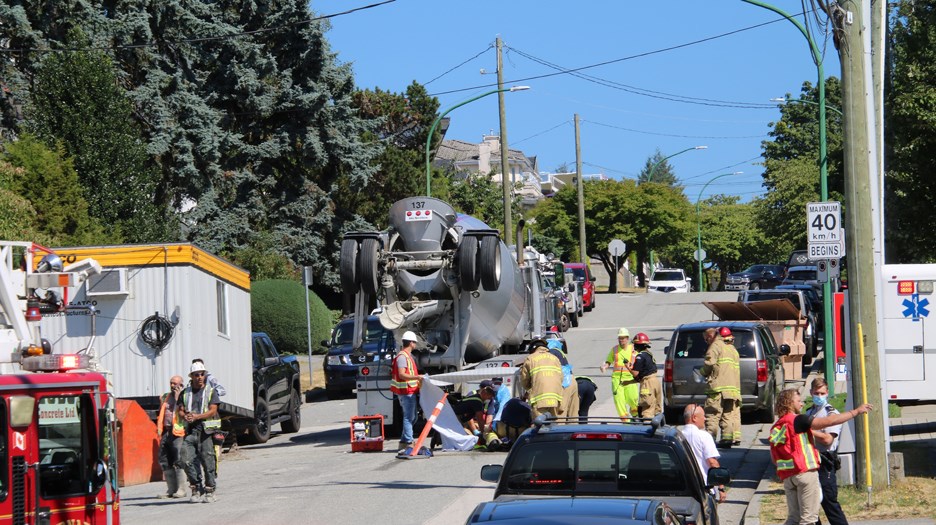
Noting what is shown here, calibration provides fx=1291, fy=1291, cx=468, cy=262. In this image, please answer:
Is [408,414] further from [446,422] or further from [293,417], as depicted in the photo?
[293,417]

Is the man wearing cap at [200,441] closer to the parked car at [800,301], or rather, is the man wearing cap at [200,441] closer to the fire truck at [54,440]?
the fire truck at [54,440]

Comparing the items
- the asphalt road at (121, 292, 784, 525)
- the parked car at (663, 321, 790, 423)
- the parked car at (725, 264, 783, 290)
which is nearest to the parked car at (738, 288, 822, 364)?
the asphalt road at (121, 292, 784, 525)

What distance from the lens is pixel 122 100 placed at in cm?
3309

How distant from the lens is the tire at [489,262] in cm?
1866

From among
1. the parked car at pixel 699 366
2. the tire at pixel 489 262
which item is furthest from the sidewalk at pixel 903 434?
the tire at pixel 489 262

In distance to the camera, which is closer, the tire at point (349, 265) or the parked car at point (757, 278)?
the tire at point (349, 265)

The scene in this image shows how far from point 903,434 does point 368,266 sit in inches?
324

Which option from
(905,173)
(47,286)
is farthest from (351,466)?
(905,173)

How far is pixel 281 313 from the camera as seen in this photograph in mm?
36281

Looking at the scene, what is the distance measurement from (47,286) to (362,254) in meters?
7.36

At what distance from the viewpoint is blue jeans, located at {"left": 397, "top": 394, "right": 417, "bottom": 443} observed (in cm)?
1803

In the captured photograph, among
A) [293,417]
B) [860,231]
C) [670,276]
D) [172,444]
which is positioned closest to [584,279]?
[670,276]

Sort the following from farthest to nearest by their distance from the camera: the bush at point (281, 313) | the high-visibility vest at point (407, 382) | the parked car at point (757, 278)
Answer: the parked car at point (757, 278), the bush at point (281, 313), the high-visibility vest at point (407, 382)

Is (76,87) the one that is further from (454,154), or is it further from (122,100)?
(454,154)
